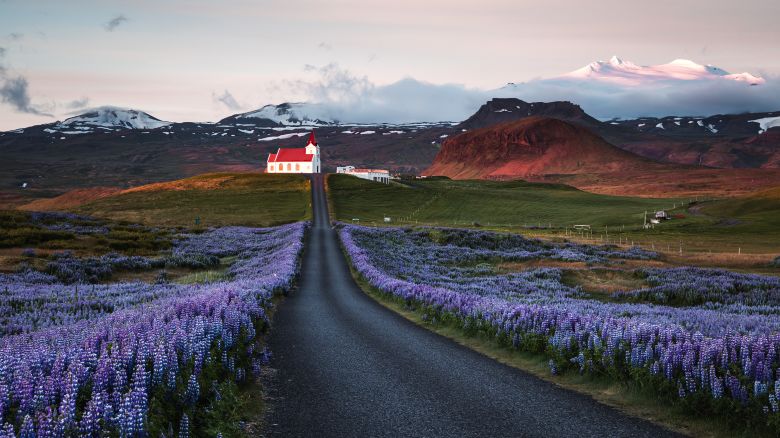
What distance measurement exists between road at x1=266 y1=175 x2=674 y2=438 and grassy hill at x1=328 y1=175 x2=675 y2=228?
86.6 metres

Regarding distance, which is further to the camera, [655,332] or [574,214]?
[574,214]

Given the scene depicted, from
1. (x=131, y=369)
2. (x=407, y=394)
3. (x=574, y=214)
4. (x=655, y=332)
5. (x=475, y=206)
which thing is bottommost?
(x=574, y=214)

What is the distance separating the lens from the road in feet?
30.8

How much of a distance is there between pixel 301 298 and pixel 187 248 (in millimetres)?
33413

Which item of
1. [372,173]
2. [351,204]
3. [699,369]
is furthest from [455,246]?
[372,173]

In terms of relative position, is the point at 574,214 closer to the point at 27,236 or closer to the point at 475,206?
the point at 475,206

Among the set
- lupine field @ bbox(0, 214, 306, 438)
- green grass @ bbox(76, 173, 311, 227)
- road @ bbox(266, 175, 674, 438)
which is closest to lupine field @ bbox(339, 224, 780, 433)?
road @ bbox(266, 175, 674, 438)

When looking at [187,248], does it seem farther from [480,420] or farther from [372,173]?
[372,173]

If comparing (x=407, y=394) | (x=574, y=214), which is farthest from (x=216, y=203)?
(x=407, y=394)

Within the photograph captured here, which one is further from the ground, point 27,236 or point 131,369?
point 131,369

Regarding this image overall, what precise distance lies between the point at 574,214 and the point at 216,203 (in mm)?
78680

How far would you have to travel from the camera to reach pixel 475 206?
133750 millimetres

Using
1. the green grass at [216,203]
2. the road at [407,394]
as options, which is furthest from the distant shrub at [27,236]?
the road at [407,394]

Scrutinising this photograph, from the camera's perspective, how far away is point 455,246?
6331 centimetres
